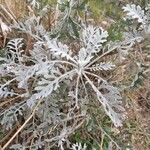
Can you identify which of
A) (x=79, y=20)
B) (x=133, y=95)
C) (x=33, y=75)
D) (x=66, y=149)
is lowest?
(x=66, y=149)

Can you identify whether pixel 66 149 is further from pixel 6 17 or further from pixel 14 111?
pixel 6 17

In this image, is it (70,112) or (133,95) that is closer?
(70,112)

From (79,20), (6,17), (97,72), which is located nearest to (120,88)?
(97,72)

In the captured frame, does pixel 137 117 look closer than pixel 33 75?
No

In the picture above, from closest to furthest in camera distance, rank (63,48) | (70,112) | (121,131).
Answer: (63,48)
(70,112)
(121,131)

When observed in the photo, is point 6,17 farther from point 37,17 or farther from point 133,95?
point 133,95

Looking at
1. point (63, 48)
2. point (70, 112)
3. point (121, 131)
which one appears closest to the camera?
point (63, 48)

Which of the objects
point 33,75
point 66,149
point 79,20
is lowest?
point 66,149

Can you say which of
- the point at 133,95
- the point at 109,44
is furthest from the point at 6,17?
the point at 133,95

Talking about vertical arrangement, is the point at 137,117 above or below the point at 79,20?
below
